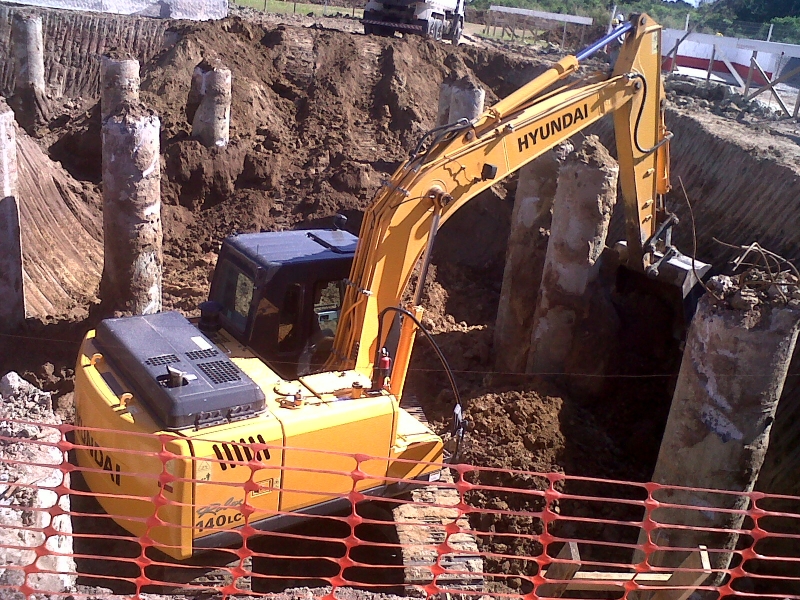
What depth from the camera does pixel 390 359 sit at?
6211mm

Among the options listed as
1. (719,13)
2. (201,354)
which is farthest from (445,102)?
(719,13)

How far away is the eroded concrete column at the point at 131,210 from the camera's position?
8.74 metres

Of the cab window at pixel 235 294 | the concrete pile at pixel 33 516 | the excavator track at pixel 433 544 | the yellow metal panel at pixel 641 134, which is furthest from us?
the yellow metal panel at pixel 641 134

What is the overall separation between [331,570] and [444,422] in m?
2.70

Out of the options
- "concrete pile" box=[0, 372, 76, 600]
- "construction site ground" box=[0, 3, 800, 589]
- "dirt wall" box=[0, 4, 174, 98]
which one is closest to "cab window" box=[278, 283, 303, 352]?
"concrete pile" box=[0, 372, 76, 600]

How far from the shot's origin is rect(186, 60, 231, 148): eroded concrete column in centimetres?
1430

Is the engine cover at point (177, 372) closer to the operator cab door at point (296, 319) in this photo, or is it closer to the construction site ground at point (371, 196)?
the operator cab door at point (296, 319)

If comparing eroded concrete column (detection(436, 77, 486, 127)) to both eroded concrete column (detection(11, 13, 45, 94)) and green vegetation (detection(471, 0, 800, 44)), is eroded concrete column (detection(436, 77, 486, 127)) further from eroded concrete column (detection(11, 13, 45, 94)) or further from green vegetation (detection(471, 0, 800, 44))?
green vegetation (detection(471, 0, 800, 44))

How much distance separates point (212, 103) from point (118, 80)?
1.71 m

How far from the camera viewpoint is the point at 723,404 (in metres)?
5.78

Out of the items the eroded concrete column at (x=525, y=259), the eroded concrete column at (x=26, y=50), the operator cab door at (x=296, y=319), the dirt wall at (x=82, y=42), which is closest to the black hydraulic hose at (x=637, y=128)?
the eroded concrete column at (x=525, y=259)

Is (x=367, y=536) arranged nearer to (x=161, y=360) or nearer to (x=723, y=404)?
(x=161, y=360)

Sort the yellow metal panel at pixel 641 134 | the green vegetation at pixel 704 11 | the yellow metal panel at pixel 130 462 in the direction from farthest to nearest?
the green vegetation at pixel 704 11
the yellow metal panel at pixel 641 134
the yellow metal panel at pixel 130 462

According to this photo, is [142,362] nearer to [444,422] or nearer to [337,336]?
[337,336]
